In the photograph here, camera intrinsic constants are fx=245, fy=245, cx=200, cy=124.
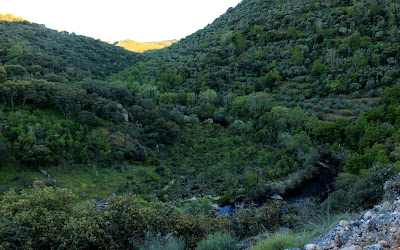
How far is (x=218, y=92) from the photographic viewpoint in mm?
61781

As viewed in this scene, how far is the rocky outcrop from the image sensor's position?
5676 millimetres

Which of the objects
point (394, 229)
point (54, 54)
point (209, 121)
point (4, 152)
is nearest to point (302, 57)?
point (209, 121)

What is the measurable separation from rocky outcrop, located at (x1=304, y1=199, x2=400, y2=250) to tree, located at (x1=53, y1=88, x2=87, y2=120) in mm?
33577

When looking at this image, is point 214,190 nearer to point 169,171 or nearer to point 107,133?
point 169,171

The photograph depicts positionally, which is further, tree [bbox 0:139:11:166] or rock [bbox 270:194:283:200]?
rock [bbox 270:194:283:200]

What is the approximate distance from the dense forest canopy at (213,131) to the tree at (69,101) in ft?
0.63

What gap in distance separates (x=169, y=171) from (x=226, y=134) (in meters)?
16.8

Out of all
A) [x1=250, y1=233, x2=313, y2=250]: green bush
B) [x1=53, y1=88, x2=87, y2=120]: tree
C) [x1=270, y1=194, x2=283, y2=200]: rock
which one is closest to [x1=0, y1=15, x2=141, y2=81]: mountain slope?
[x1=53, y1=88, x2=87, y2=120]: tree

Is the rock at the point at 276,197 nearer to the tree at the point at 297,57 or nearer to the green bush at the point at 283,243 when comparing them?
the green bush at the point at 283,243

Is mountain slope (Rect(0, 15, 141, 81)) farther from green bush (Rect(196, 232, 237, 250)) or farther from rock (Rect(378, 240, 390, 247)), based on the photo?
rock (Rect(378, 240, 390, 247))

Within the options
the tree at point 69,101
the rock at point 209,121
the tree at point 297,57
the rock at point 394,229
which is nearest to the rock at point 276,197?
the rock at point 394,229

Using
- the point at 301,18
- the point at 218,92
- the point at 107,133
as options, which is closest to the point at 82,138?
the point at 107,133

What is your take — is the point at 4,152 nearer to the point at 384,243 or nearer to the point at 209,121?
the point at 384,243

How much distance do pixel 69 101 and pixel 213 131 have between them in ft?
82.0
